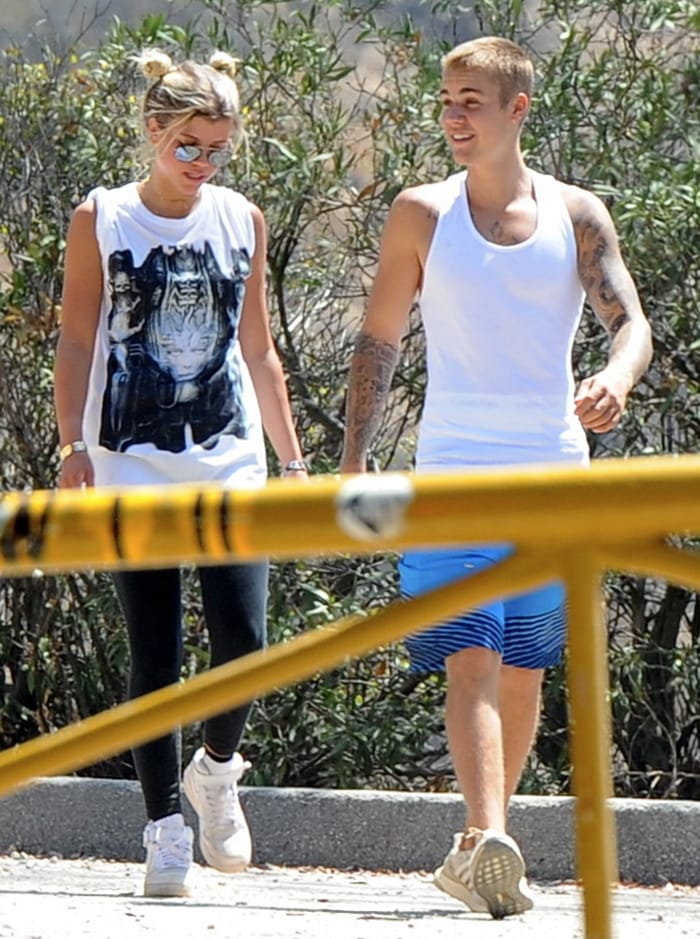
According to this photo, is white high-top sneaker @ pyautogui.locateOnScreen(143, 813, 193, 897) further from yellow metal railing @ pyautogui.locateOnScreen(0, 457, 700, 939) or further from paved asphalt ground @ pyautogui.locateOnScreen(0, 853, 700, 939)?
yellow metal railing @ pyautogui.locateOnScreen(0, 457, 700, 939)

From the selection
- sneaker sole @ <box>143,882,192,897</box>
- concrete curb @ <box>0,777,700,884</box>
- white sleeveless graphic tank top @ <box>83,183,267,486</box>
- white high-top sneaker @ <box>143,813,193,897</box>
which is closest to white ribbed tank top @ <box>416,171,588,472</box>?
white sleeveless graphic tank top @ <box>83,183,267,486</box>

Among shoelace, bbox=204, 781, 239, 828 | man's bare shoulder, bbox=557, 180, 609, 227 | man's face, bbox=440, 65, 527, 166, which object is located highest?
man's face, bbox=440, 65, 527, 166

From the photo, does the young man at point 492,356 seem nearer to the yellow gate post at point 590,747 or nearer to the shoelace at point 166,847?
the shoelace at point 166,847

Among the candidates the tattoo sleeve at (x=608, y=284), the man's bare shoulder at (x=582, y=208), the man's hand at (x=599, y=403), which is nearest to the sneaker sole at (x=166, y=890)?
the man's hand at (x=599, y=403)

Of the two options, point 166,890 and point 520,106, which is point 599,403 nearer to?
point 520,106

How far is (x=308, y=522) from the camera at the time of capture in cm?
172

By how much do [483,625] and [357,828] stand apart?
1421mm

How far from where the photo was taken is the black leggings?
428 cm

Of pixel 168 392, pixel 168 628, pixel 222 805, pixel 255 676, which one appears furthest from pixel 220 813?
pixel 255 676

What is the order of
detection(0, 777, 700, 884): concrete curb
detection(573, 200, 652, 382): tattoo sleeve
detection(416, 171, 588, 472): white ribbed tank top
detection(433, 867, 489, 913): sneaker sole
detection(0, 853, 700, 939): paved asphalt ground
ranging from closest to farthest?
detection(0, 853, 700, 939): paved asphalt ground
detection(433, 867, 489, 913): sneaker sole
detection(416, 171, 588, 472): white ribbed tank top
detection(573, 200, 652, 382): tattoo sleeve
detection(0, 777, 700, 884): concrete curb

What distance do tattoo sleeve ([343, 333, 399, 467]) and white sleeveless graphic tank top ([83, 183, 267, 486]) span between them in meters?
0.26

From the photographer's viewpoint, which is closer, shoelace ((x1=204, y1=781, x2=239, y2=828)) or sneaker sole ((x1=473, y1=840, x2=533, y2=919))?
sneaker sole ((x1=473, y1=840, x2=533, y2=919))

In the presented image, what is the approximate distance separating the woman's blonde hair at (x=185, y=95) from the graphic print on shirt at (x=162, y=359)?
1.04 ft

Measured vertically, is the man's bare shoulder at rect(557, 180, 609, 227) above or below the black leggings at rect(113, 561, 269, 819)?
above
